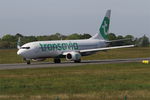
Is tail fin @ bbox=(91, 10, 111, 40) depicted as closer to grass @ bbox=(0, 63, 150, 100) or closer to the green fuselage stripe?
the green fuselage stripe

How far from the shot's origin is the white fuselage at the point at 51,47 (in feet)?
213

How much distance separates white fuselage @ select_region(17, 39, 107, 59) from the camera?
65.0 meters

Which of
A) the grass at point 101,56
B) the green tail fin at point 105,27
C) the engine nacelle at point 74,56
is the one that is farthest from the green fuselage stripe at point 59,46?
the grass at point 101,56

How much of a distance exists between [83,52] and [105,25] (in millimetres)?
9815

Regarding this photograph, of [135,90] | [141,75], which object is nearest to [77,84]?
[135,90]

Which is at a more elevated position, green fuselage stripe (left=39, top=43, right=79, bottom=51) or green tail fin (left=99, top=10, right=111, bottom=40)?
green tail fin (left=99, top=10, right=111, bottom=40)

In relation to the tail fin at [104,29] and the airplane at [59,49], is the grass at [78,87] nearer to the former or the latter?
the airplane at [59,49]

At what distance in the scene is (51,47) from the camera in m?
67.2

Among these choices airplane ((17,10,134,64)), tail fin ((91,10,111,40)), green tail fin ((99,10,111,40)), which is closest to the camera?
airplane ((17,10,134,64))

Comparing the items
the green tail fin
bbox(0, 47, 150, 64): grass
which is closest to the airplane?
the green tail fin

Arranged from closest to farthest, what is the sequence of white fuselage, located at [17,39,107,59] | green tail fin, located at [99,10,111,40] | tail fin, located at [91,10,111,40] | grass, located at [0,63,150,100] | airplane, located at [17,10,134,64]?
1. grass, located at [0,63,150,100]
2. white fuselage, located at [17,39,107,59]
3. airplane, located at [17,10,134,64]
4. tail fin, located at [91,10,111,40]
5. green tail fin, located at [99,10,111,40]

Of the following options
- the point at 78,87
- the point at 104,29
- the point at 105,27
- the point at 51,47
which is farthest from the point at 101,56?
the point at 78,87

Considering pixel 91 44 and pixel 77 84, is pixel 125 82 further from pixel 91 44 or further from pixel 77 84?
pixel 91 44

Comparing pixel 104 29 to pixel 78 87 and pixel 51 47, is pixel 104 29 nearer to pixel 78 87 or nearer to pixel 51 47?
pixel 51 47
